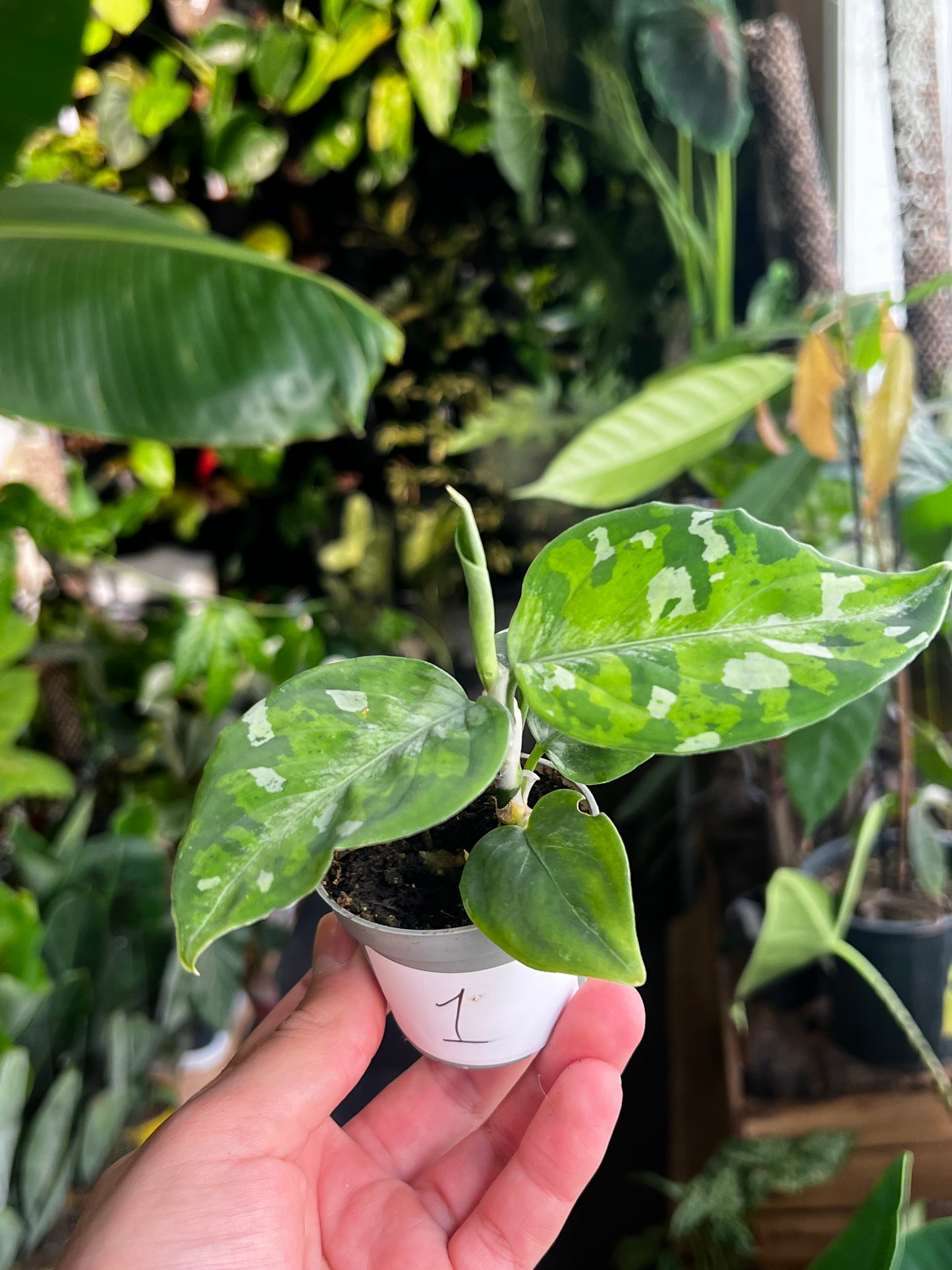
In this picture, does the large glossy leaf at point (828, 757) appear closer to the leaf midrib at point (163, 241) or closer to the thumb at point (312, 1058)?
the thumb at point (312, 1058)

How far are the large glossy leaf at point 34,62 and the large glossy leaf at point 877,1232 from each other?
0.92m

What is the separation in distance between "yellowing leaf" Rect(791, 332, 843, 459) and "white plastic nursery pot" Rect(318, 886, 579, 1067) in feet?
1.50

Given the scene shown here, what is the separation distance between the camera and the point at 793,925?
739mm

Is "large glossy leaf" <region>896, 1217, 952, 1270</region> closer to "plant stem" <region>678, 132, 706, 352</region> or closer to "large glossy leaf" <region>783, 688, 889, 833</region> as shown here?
"large glossy leaf" <region>783, 688, 889, 833</region>

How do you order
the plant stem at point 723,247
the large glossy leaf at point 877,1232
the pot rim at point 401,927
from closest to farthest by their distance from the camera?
the pot rim at point 401,927, the large glossy leaf at point 877,1232, the plant stem at point 723,247

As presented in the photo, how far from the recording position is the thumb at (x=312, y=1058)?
451 millimetres

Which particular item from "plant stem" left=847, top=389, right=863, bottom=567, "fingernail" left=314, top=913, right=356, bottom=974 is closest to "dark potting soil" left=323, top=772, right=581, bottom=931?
"fingernail" left=314, top=913, right=356, bottom=974

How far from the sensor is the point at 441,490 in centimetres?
183

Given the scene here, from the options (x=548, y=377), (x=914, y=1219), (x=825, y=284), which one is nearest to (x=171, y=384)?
(x=825, y=284)

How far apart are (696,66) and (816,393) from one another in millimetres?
508

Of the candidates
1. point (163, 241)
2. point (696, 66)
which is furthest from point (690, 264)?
point (163, 241)

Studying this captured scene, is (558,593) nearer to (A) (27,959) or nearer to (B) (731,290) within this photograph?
(A) (27,959)

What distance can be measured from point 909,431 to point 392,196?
126 cm

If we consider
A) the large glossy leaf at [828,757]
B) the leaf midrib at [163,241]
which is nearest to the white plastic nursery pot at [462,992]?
the large glossy leaf at [828,757]
